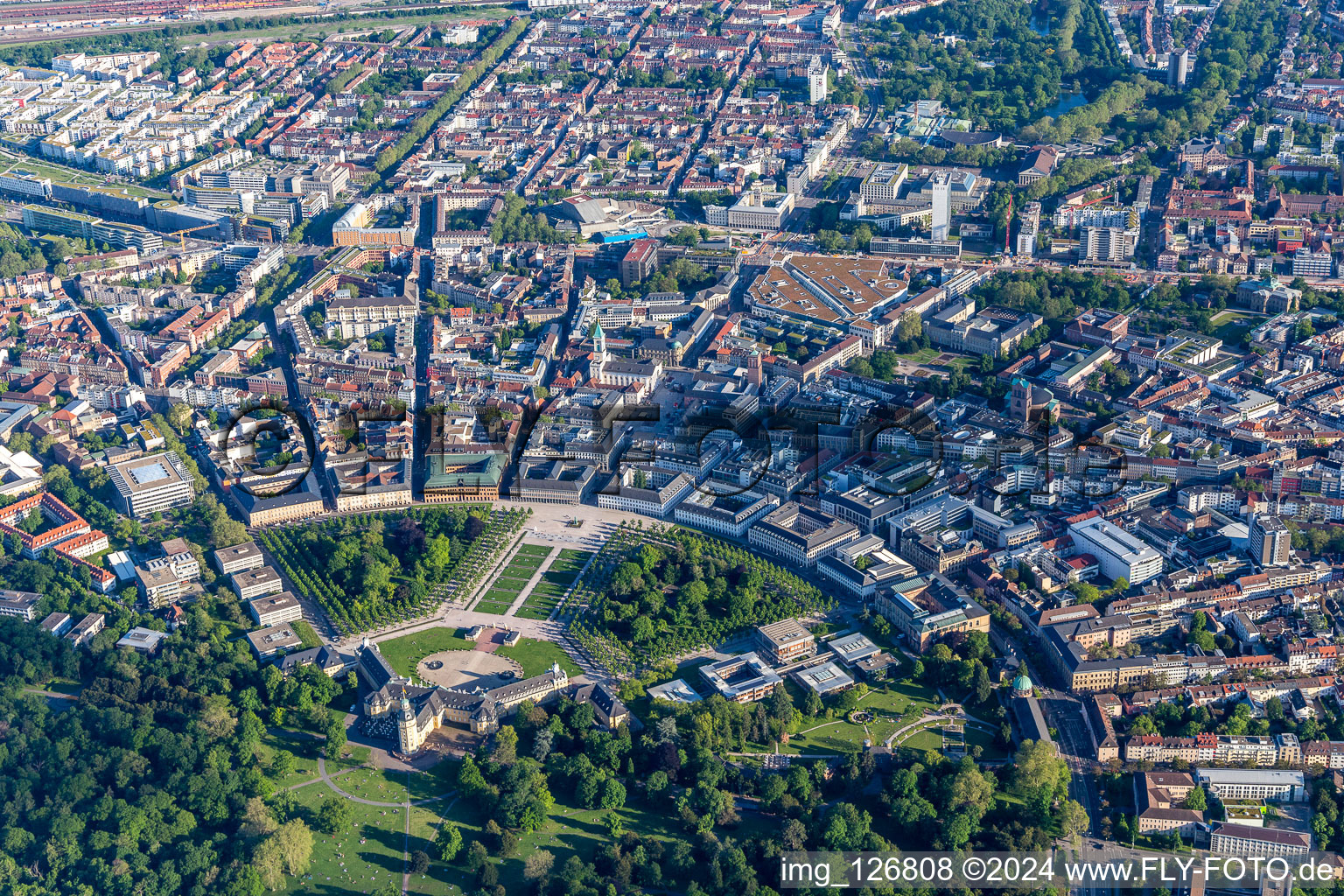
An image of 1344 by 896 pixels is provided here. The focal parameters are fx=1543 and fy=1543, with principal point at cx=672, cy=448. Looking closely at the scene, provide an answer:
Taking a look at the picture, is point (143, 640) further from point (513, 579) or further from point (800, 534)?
point (800, 534)

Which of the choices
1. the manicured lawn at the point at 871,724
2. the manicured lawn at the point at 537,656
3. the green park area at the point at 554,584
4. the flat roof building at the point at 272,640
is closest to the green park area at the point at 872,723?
the manicured lawn at the point at 871,724

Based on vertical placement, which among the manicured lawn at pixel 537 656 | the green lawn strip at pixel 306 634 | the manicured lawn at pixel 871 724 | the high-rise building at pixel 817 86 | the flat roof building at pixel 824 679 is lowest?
the manicured lawn at pixel 871 724

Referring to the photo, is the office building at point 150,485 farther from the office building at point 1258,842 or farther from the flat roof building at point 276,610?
the office building at point 1258,842

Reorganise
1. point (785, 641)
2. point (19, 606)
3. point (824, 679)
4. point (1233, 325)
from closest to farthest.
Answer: point (824, 679) → point (785, 641) → point (19, 606) → point (1233, 325)

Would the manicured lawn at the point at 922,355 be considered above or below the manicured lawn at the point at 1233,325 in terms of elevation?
below

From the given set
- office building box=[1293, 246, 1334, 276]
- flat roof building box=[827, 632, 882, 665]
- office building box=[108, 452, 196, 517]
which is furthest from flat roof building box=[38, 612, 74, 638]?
office building box=[1293, 246, 1334, 276]

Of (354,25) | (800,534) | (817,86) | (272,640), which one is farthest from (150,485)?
A: (354,25)

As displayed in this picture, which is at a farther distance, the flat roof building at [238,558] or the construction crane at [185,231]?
the construction crane at [185,231]
